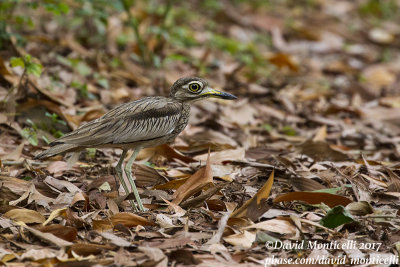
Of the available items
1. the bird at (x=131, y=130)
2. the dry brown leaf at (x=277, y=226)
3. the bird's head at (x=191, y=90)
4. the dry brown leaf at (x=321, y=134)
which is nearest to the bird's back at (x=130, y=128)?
the bird at (x=131, y=130)

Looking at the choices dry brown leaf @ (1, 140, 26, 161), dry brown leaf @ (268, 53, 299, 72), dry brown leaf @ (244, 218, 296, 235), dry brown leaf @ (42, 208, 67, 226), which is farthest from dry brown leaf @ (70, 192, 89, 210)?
dry brown leaf @ (268, 53, 299, 72)

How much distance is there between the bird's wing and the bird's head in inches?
8.9

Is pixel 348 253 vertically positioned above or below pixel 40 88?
below

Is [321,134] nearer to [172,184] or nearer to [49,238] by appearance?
[172,184]

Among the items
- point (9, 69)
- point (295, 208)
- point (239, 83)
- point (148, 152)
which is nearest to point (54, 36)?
point (9, 69)

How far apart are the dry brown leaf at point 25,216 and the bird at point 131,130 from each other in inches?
20.8

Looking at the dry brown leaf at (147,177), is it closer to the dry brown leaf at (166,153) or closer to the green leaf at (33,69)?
the dry brown leaf at (166,153)

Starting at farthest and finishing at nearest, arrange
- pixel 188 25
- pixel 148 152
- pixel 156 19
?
1. pixel 188 25
2. pixel 156 19
3. pixel 148 152

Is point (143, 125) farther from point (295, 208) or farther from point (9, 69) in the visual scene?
point (9, 69)

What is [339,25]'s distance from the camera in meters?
13.2

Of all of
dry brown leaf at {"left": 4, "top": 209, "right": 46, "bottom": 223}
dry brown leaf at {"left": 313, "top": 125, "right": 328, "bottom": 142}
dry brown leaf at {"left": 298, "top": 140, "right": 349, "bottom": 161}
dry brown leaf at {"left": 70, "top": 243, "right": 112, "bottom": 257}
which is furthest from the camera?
dry brown leaf at {"left": 313, "top": 125, "right": 328, "bottom": 142}

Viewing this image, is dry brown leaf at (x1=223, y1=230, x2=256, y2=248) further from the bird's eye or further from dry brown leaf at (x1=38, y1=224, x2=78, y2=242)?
the bird's eye

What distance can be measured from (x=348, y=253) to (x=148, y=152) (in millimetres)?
2539

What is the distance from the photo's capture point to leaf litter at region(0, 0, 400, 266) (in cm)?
405
